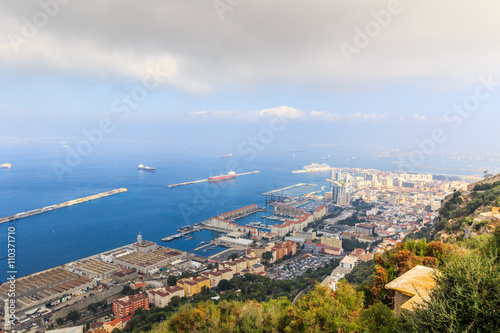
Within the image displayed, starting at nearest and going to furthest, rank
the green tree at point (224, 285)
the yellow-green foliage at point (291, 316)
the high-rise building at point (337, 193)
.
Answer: the yellow-green foliage at point (291, 316) < the green tree at point (224, 285) < the high-rise building at point (337, 193)

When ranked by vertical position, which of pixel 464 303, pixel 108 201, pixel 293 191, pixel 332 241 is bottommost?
pixel 332 241

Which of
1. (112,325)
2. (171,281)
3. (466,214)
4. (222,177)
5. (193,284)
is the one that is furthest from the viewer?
(222,177)

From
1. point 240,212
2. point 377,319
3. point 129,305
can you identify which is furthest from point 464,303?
point 240,212

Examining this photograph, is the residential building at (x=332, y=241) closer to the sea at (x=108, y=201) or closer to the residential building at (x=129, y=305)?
the sea at (x=108, y=201)

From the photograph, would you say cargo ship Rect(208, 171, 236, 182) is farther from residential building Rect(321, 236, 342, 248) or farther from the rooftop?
the rooftop

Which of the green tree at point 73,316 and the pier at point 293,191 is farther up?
the pier at point 293,191

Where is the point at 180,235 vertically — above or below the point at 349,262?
below

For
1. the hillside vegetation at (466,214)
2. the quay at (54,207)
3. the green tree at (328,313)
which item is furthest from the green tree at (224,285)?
the quay at (54,207)

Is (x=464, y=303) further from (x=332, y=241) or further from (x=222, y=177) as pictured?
(x=222, y=177)

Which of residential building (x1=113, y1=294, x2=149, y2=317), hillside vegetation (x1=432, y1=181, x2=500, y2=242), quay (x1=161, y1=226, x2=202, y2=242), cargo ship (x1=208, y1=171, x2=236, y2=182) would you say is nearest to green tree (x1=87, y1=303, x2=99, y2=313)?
residential building (x1=113, y1=294, x2=149, y2=317)

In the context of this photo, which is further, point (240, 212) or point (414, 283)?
point (240, 212)
